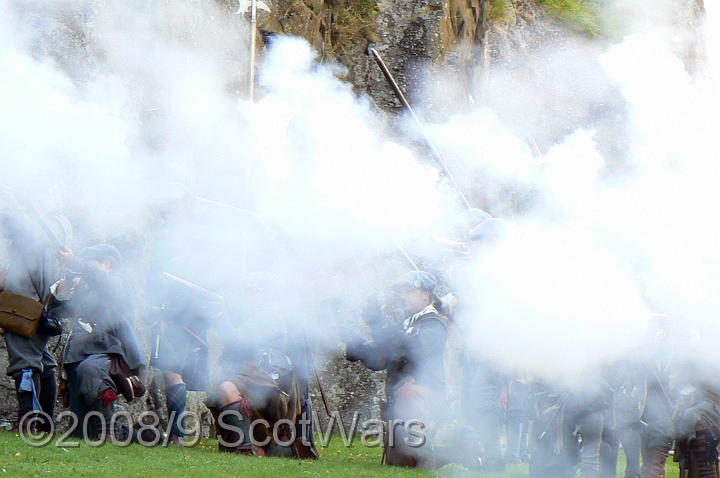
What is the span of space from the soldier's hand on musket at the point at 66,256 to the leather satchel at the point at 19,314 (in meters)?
0.38

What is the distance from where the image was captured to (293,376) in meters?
9.45

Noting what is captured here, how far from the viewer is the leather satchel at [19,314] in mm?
8438

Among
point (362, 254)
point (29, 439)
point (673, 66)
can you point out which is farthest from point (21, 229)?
point (673, 66)

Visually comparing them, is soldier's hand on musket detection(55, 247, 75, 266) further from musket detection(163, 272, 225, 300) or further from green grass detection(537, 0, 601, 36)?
green grass detection(537, 0, 601, 36)

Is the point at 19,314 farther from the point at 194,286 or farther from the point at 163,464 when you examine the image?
the point at 163,464

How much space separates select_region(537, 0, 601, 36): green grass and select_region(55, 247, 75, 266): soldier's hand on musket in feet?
40.8

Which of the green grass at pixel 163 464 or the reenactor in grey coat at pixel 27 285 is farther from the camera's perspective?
the reenactor in grey coat at pixel 27 285

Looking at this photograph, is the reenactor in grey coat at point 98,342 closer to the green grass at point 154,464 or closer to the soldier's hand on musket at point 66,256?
the soldier's hand on musket at point 66,256

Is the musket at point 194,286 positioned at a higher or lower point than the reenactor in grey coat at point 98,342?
higher

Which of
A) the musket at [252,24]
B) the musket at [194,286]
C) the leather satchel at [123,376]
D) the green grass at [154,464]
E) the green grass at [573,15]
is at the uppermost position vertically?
the green grass at [573,15]

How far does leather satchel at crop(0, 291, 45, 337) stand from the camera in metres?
8.44

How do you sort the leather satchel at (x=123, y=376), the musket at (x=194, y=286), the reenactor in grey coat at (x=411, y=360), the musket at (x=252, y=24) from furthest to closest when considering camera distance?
the musket at (x=252, y=24), the musket at (x=194, y=286), the reenactor in grey coat at (x=411, y=360), the leather satchel at (x=123, y=376)

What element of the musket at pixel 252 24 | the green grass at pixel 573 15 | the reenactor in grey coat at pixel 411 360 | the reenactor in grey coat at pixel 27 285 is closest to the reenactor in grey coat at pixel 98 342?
the reenactor in grey coat at pixel 27 285

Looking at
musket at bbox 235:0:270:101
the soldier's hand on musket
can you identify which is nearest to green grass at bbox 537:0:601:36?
musket at bbox 235:0:270:101
